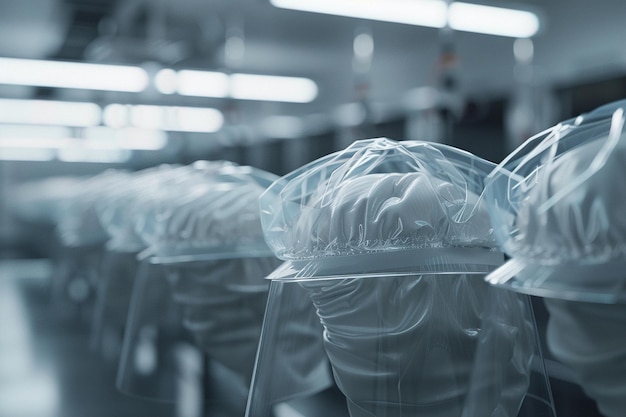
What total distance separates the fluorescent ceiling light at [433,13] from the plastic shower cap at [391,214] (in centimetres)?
217

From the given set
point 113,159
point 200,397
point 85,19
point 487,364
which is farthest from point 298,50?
point 487,364

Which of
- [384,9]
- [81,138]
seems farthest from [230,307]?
[81,138]

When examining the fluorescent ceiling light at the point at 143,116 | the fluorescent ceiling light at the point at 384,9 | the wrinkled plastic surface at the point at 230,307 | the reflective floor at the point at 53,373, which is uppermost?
the fluorescent ceiling light at the point at 384,9

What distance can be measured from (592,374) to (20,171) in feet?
18.9

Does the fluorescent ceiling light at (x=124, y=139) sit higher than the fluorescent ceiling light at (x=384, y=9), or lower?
lower

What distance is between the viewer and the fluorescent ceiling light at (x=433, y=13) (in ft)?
9.77

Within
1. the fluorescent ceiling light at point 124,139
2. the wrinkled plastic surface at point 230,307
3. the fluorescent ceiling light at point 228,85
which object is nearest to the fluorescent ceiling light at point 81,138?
the fluorescent ceiling light at point 124,139

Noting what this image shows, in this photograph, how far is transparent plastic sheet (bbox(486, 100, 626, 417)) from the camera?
49cm

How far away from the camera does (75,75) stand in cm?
471

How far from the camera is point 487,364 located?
0.68 metres

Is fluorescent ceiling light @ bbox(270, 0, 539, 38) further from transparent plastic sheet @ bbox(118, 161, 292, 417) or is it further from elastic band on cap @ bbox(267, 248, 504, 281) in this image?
elastic band on cap @ bbox(267, 248, 504, 281)

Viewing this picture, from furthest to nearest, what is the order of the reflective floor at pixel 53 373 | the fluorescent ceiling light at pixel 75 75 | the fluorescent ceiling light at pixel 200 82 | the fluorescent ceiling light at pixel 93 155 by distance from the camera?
the fluorescent ceiling light at pixel 93 155
the fluorescent ceiling light at pixel 200 82
the fluorescent ceiling light at pixel 75 75
the reflective floor at pixel 53 373

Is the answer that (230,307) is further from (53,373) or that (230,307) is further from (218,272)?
(53,373)

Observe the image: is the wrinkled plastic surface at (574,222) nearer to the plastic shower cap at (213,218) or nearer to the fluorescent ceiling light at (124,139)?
the plastic shower cap at (213,218)
